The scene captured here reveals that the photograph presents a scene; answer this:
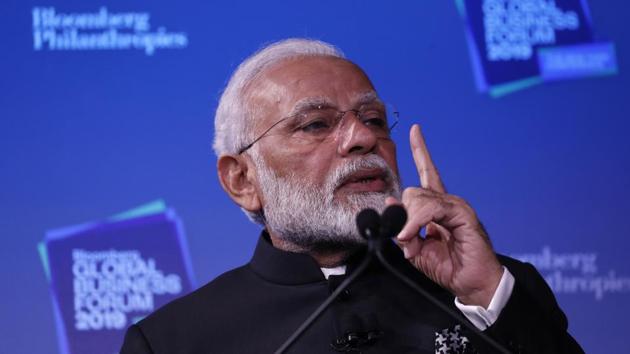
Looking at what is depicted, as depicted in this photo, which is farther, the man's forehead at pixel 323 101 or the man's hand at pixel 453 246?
the man's forehead at pixel 323 101

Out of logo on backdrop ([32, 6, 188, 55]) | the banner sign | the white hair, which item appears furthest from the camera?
logo on backdrop ([32, 6, 188, 55])

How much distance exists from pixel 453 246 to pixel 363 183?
10.7 inches

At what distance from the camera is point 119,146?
3.40 m

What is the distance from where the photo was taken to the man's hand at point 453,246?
7.09 ft

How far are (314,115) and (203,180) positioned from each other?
103 cm

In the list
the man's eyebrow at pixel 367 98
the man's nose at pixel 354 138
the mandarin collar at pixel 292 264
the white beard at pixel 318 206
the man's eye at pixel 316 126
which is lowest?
the mandarin collar at pixel 292 264

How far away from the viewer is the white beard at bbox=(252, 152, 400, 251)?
7.71 feet

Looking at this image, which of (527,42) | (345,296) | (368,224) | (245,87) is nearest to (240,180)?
(245,87)

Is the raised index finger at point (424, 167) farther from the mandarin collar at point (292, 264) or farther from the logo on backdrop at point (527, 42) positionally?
the logo on backdrop at point (527, 42)

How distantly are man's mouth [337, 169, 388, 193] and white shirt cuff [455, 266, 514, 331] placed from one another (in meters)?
0.37

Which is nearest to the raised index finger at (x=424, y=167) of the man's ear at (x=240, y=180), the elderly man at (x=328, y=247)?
the elderly man at (x=328, y=247)

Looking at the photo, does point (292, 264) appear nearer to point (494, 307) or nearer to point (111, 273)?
point (494, 307)

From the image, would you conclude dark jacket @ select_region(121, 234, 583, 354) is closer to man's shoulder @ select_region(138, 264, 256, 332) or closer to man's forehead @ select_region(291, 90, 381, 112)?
man's shoulder @ select_region(138, 264, 256, 332)

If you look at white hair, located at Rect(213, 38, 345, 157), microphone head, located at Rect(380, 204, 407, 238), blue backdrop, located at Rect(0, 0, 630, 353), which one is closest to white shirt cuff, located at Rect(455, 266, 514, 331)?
microphone head, located at Rect(380, 204, 407, 238)
